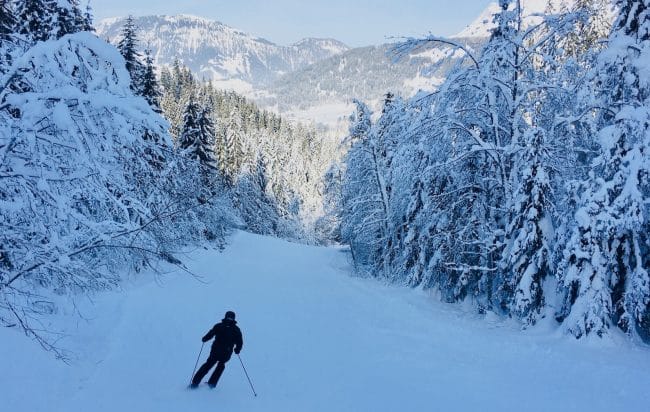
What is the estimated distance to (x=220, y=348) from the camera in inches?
350

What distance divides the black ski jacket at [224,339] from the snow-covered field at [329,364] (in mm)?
705

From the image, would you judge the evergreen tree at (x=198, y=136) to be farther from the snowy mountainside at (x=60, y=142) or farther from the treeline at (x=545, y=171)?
the snowy mountainside at (x=60, y=142)

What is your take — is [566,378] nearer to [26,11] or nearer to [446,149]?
[446,149]

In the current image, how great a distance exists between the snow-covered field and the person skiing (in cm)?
30

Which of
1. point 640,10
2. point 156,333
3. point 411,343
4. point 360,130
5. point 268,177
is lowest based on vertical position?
point 268,177

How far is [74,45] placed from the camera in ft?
15.6

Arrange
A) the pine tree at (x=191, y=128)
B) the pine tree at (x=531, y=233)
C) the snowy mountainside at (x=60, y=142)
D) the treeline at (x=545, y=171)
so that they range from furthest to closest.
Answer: the pine tree at (x=191, y=128) < the pine tree at (x=531, y=233) < the treeline at (x=545, y=171) < the snowy mountainside at (x=60, y=142)

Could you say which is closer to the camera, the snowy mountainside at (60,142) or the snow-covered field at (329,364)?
the snowy mountainside at (60,142)

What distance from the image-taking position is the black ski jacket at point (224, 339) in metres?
8.90

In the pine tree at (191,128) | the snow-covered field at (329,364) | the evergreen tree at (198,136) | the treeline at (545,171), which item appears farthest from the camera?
the evergreen tree at (198,136)

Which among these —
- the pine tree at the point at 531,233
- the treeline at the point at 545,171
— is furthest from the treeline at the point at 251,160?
the pine tree at the point at 531,233

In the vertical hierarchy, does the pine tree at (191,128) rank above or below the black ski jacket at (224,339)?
above

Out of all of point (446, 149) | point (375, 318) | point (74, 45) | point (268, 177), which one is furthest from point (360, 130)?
point (268, 177)

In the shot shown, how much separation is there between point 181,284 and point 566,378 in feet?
55.3
